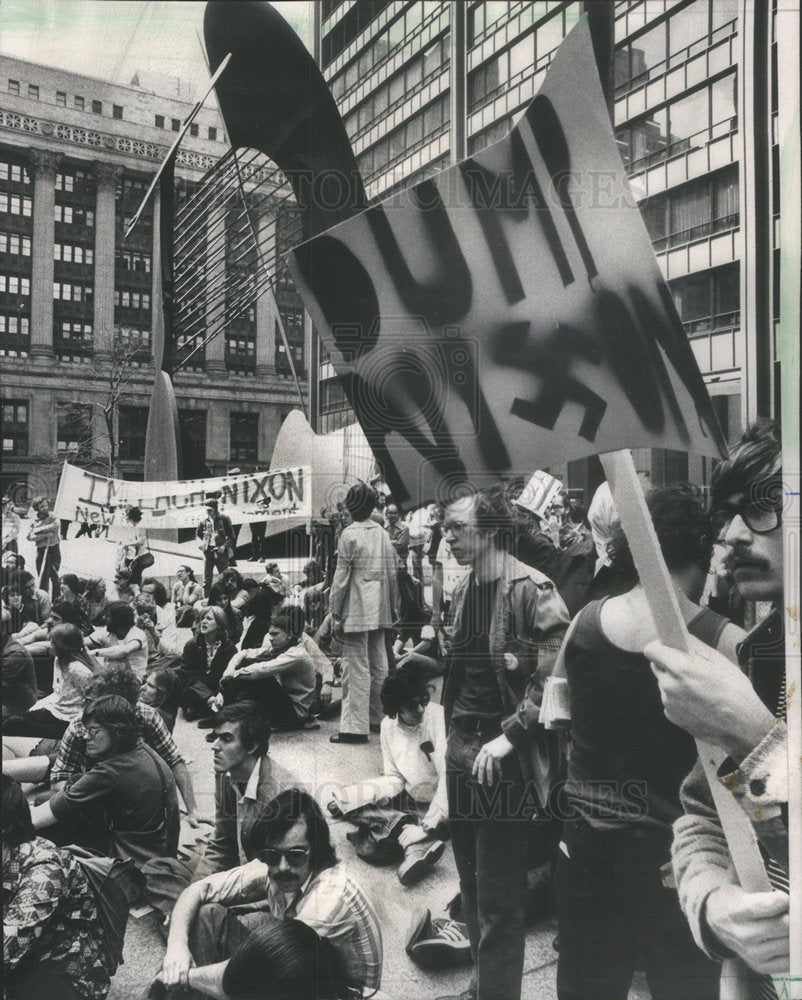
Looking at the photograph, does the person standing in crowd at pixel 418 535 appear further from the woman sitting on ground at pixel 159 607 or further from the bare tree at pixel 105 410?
the bare tree at pixel 105 410

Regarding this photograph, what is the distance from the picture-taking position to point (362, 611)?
334 centimetres

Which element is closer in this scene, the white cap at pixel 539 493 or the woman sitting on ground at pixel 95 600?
the white cap at pixel 539 493

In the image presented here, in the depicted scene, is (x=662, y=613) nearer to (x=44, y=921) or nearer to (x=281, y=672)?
(x=281, y=672)

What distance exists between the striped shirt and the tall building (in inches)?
72.9

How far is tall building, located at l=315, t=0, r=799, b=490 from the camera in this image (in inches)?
128

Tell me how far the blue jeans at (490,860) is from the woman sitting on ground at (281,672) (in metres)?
0.63

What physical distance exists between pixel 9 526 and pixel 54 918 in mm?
1547

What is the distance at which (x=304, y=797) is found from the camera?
10.8 feet

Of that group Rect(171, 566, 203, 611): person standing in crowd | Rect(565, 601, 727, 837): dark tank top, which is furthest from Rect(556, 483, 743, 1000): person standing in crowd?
Rect(171, 566, 203, 611): person standing in crowd

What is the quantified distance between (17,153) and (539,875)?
3629 millimetres

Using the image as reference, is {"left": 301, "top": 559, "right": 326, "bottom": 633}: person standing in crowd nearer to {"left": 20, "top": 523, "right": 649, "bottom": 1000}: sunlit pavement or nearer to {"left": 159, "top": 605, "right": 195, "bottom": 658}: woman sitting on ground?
{"left": 20, "top": 523, "right": 649, "bottom": 1000}: sunlit pavement

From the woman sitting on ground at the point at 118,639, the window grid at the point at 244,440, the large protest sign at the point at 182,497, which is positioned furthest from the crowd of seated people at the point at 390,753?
the window grid at the point at 244,440

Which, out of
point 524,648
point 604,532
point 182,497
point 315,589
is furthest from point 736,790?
point 182,497

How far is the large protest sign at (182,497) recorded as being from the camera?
3.38m
